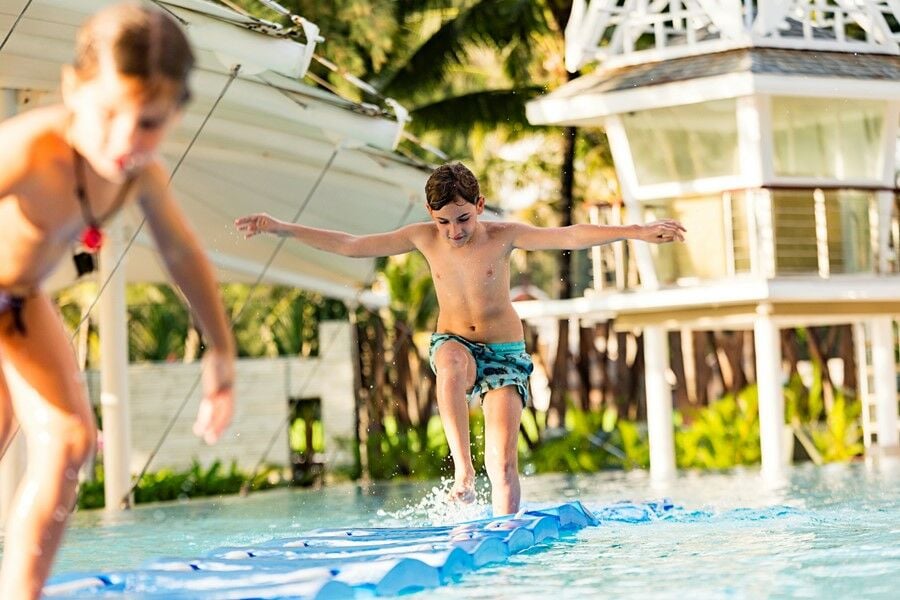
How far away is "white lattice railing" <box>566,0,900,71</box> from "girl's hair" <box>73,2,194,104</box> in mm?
13784

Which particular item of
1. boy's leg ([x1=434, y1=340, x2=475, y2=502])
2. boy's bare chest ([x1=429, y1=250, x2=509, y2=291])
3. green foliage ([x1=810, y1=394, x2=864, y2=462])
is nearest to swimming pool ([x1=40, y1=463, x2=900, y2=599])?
boy's leg ([x1=434, y1=340, x2=475, y2=502])

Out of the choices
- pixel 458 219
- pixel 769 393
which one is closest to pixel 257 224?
Answer: pixel 458 219

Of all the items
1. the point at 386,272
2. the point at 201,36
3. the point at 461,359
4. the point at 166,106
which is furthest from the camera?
the point at 386,272

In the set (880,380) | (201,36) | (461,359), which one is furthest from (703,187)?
(461,359)

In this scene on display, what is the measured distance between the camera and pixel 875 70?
670 inches

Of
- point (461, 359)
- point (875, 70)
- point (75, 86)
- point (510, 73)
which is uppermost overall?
point (510, 73)

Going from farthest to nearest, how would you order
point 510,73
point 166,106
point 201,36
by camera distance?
point 510,73, point 201,36, point 166,106

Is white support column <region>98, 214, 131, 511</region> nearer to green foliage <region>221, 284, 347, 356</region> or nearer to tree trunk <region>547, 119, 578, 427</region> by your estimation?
tree trunk <region>547, 119, 578, 427</region>

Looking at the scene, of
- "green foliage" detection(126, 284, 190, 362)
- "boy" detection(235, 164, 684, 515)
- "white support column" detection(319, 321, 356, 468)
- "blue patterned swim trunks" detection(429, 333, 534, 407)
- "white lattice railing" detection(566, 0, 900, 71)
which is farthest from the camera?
"green foliage" detection(126, 284, 190, 362)

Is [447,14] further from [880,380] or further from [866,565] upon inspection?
[866,565]

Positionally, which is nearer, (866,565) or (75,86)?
(75,86)

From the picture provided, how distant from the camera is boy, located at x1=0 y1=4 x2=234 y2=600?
372 centimetres

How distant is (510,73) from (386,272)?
4960 millimetres

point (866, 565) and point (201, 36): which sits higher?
point (201, 36)
